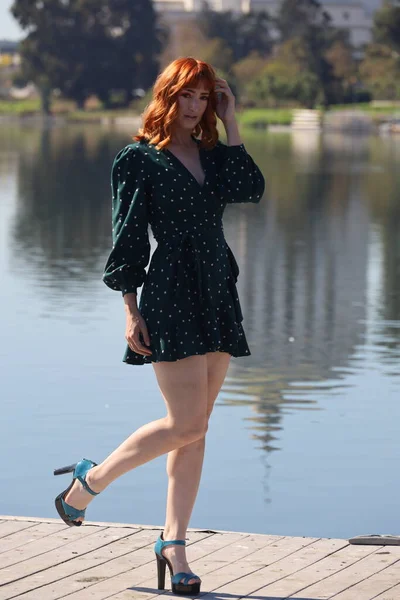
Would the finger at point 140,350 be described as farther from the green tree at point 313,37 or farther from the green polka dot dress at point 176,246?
the green tree at point 313,37

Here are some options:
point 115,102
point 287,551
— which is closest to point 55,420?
point 287,551

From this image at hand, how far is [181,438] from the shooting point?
4.58 meters

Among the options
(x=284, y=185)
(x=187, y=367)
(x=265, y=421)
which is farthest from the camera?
(x=284, y=185)

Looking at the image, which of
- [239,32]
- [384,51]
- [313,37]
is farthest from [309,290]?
[239,32]

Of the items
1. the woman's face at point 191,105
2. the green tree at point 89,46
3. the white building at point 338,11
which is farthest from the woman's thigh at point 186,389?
the white building at point 338,11

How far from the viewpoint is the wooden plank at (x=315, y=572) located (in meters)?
4.46

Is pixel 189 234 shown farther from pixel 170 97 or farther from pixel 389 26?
pixel 389 26

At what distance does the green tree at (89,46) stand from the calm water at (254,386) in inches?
3790

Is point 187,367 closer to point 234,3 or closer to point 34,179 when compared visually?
point 34,179

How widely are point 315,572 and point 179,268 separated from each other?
99 centimetres

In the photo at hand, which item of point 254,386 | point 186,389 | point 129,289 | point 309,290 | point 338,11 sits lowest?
point 338,11

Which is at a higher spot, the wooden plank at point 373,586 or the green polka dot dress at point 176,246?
the green polka dot dress at point 176,246

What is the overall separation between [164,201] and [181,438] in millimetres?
705

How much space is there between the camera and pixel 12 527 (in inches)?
203
